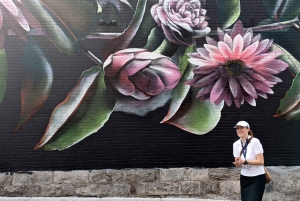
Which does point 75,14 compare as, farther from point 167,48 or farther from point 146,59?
point 167,48

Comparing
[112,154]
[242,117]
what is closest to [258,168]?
[242,117]

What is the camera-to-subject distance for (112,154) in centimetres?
813

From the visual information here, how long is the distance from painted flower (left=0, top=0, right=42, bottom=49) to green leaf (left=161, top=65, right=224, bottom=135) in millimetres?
3267

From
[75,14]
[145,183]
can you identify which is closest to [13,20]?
[75,14]

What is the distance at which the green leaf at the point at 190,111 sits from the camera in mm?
8164

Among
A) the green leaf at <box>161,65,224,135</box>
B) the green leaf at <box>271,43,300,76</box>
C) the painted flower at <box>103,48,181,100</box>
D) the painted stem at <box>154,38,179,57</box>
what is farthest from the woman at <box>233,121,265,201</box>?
the green leaf at <box>271,43,300,76</box>

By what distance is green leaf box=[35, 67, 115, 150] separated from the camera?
8070 mm

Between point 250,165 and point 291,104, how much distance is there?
11.7 feet

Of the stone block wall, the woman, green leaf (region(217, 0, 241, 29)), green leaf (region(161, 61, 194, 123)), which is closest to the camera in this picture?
the woman

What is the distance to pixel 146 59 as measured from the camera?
8180 mm

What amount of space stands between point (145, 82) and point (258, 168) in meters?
3.51

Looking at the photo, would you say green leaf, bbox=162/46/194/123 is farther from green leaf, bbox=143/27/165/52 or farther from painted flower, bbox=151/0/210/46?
green leaf, bbox=143/27/165/52

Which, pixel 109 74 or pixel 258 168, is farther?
pixel 109 74

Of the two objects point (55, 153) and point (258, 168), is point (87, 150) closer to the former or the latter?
point (55, 153)
